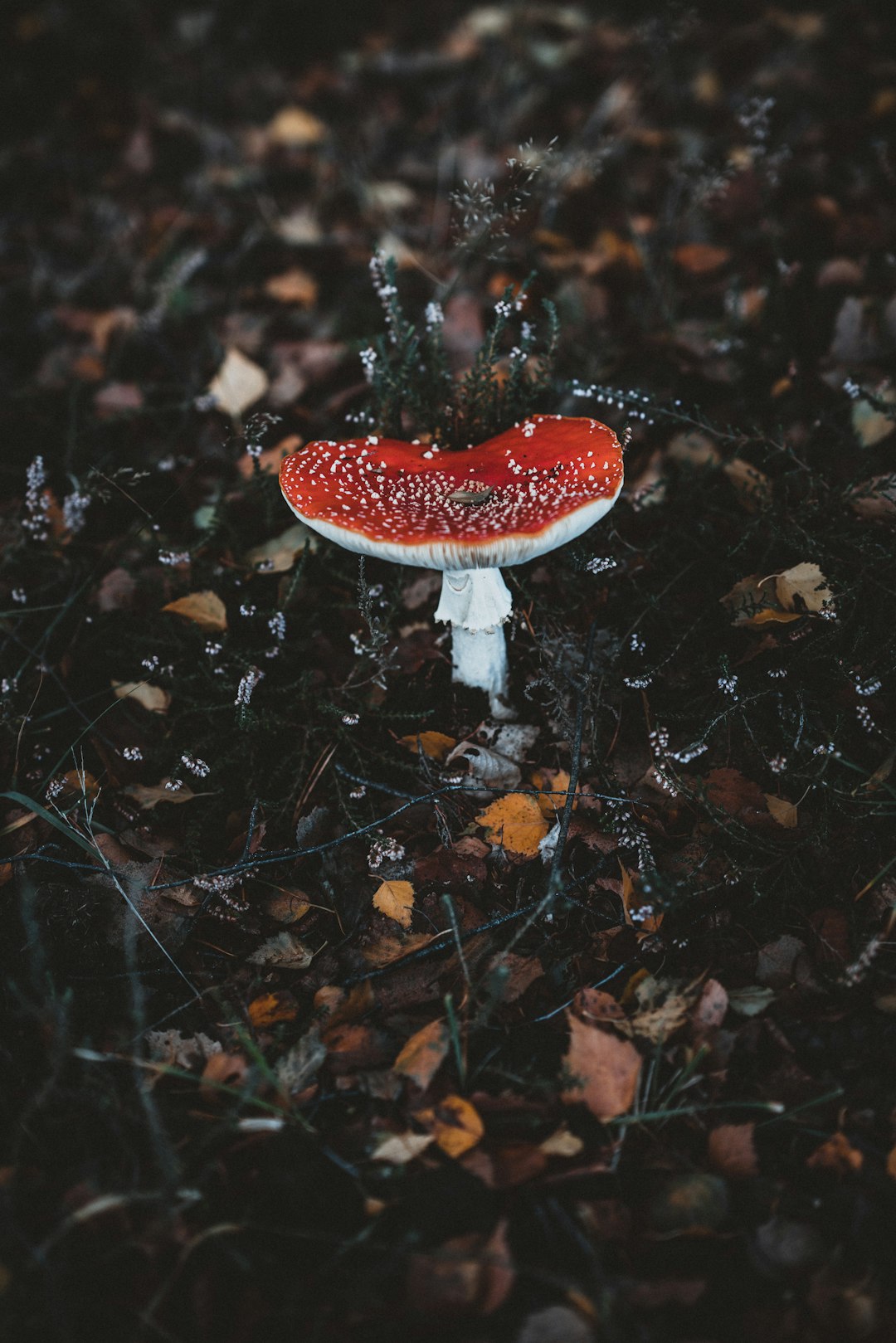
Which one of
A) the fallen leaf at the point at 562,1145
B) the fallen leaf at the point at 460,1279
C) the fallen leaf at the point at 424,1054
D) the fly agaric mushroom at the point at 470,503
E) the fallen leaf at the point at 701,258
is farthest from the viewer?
the fallen leaf at the point at 701,258

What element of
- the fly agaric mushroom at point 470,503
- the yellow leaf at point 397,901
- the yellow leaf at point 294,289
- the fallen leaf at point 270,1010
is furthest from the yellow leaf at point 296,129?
the fallen leaf at point 270,1010

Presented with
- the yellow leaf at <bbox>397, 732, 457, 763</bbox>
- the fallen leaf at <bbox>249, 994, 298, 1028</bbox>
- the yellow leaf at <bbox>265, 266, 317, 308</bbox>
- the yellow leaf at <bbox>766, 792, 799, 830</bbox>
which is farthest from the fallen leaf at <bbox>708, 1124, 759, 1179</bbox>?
the yellow leaf at <bbox>265, 266, 317, 308</bbox>

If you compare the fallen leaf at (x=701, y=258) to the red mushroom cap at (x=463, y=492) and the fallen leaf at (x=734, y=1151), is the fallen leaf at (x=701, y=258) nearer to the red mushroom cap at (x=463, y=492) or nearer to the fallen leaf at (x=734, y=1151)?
the red mushroom cap at (x=463, y=492)

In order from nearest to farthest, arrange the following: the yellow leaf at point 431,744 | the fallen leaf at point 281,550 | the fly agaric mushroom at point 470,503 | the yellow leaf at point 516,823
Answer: the fly agaric mushroom at point 470,503 < the yellow leaf at point 516,823 < the yellow leaf at point 431,744 < the fallen leaf at point 281,550

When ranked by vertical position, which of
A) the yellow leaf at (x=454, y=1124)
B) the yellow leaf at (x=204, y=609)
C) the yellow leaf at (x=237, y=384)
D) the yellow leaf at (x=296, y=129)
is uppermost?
the yellow leaf at (x=296, y=129)

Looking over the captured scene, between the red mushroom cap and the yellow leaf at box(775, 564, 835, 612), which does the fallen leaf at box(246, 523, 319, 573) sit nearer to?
the red mushroom cap

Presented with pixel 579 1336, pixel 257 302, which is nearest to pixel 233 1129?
pixel 579 1336

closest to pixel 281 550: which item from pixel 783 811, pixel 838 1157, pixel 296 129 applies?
pixel 783 811

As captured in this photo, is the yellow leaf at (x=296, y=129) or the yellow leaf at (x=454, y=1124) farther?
the yellow leaf at (x=296, y=129)
